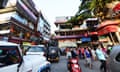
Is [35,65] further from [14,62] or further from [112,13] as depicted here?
[112,13]

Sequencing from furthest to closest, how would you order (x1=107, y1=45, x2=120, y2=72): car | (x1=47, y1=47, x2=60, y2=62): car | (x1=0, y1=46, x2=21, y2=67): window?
1. (x1=47, y1=47, x2=60, y2=62): car
2. (x1=107, y1=45, x2=120, y2=72): car
3. (x1=0, y1=46, x2=21, y2=67): window

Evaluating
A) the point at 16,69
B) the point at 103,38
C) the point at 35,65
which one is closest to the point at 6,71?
the point at 16,69

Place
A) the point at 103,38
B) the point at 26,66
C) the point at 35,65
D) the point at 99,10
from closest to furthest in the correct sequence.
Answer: the point at 26,66
the point at 35,65
the point at 99,10
the point at 103,38

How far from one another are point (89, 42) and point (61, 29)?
1360 centimetres

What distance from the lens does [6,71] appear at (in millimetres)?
3957

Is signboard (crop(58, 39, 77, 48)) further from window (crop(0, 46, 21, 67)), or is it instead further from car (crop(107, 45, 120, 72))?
window (crop(0, 46, 21, 67))

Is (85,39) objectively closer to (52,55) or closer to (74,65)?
(52,55)

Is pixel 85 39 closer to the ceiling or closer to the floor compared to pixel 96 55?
closer to the ceiling

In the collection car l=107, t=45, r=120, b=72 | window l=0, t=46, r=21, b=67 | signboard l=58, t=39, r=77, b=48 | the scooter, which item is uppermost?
signboard l=58, t=39, r=77, b=48

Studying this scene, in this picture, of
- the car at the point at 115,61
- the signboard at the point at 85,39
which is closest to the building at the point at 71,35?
the signboard at the point at 85,39

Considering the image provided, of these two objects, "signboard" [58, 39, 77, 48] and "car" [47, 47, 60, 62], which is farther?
"signboard" [58, 39, 77, 48]

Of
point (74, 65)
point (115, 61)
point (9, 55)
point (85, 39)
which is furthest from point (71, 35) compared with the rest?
point (9, 55)

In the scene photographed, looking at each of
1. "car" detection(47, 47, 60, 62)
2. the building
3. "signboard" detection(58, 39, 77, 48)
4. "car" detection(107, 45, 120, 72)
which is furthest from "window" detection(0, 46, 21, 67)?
"signboard" detection(58, 39, 77, 48)

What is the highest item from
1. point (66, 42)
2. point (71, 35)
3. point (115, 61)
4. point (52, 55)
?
point (71, 35)
